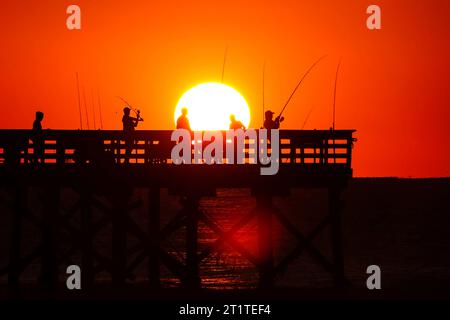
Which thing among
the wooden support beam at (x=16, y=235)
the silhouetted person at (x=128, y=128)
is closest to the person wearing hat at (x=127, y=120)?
the silhouetted person at (x=128, y=128)

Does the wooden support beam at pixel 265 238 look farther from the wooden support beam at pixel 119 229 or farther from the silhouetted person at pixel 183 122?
the wooden support beam at pixel 119 229

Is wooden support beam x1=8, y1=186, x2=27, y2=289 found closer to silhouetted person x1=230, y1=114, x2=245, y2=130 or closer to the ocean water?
the ocean water

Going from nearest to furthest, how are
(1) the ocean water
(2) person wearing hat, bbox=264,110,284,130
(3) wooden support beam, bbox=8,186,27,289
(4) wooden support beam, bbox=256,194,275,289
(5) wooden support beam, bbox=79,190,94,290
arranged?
1. (2) person wearing hat, bbox=264,110,284,130
2. (4) wooden support beam, bbox=256,194,275,289
3. (5) wooden support beam, bbox=79,190,94,290
4. (3) wooden support beam, bbox=8,186,27,289
5. (1) the ocean water

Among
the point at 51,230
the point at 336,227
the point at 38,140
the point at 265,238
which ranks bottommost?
the point at 265,238

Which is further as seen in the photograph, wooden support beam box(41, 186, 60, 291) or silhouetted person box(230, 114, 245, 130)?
wooden support beam box(41, 186, 60, 291)

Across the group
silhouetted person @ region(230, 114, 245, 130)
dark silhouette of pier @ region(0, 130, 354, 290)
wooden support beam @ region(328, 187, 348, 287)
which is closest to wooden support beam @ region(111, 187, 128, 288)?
dark silhouette of pier @ region(0, 130, 354, 290)

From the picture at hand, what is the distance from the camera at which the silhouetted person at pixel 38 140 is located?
3591 centimetres

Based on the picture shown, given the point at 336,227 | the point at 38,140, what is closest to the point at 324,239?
the point at 336,227

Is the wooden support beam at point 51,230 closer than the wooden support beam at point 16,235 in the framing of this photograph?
Yes

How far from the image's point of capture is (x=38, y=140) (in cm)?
3603

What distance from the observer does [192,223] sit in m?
37.1

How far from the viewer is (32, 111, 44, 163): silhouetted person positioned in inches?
1414

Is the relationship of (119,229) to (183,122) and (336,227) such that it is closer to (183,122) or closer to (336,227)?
(183,122)
